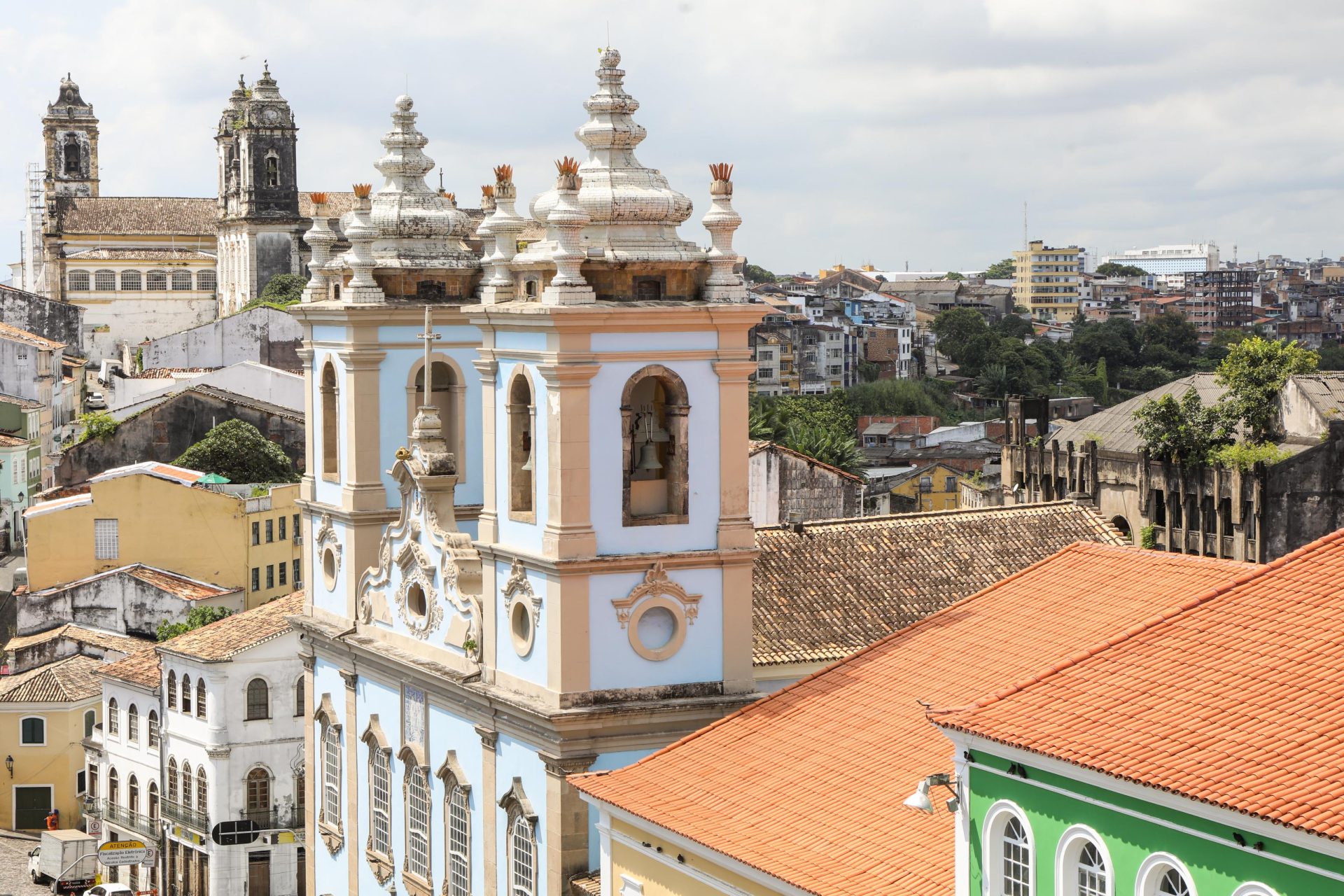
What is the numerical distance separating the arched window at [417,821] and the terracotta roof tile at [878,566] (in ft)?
15.5

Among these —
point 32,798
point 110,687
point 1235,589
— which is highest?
point 1235,589

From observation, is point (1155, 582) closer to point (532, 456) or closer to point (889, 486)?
point (532, 456)

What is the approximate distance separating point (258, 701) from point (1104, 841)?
31057mm

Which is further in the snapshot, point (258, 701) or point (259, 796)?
point (259, 796)

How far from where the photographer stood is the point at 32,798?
51625 mm

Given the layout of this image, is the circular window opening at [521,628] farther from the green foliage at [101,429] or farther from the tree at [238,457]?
the green foliage at [101,429]

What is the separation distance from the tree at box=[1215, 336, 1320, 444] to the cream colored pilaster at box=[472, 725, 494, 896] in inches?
1545

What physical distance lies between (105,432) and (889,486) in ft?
95.9

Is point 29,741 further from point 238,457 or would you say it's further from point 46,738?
point 238,457

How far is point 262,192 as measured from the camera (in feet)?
438

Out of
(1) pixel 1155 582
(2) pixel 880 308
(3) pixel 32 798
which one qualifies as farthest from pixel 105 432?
(2) pixel 880 308

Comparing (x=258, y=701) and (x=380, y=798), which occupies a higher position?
(x=380, y=798)

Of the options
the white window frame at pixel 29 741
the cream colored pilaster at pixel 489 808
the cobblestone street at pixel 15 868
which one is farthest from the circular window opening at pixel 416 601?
the white window frame at pixel 29 741

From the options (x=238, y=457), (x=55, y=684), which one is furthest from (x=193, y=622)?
(x=238, y=457)
